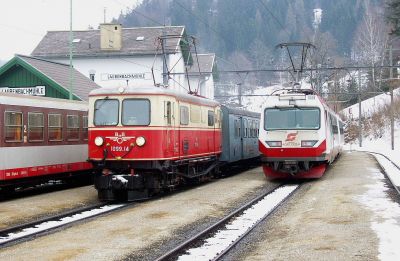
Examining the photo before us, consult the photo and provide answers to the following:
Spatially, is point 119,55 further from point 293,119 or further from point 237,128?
point 293,119

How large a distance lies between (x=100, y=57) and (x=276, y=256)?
4354 centimetres


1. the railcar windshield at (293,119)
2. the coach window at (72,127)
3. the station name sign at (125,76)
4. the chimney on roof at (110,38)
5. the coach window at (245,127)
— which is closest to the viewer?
the coach window at (72,127)

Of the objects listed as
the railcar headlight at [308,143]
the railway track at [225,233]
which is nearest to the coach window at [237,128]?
the railcar headlight at [308,143]

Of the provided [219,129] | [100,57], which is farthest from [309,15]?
[219,129]

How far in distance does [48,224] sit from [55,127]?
21.5 feet

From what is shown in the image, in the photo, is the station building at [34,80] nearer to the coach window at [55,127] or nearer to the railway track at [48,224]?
the coach window at [55,127]

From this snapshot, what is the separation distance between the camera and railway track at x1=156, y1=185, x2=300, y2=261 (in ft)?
29.1

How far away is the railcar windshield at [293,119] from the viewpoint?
1986 centimetres

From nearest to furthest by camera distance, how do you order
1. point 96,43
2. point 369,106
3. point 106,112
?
point 106,112 < point 96,43 < point 369,106

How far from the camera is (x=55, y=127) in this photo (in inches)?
711

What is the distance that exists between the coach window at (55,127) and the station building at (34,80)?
438 inches

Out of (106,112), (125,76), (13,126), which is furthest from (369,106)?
(13,126)

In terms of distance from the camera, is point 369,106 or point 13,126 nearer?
point 13,126

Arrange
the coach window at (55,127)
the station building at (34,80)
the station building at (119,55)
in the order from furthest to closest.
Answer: the station building at (119,55) → the station building at (34,80) → the coach window at (55,127)
